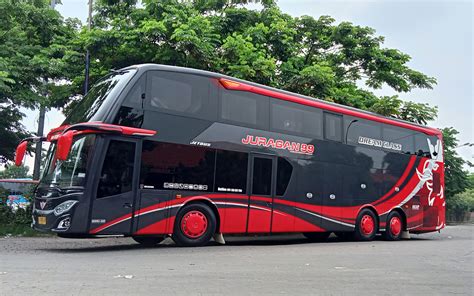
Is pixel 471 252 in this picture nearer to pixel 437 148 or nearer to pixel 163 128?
pixel 437 148

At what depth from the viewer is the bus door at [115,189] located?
9969 mm

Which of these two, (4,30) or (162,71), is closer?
A: (162,71)

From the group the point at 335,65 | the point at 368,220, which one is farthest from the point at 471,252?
the point at 335,65

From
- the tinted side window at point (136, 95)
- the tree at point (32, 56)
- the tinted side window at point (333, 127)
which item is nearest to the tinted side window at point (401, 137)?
the tinted side window at point (333, 127)

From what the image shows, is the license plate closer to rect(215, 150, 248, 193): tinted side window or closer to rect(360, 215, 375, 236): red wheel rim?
rect(215, 150, 248, 193): tinted side window

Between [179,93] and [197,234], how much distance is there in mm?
3344

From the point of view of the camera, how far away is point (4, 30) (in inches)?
629

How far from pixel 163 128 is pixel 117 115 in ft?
3.59

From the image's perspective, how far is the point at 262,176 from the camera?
12.7 meters

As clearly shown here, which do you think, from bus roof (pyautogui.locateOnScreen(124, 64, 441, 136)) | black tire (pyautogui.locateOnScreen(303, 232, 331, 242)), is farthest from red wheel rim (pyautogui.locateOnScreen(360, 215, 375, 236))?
bus roof (pyautogui.locateOnScreen(124, 64, 441, 136))

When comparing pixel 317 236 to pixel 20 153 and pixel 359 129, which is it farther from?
pixel 20 153

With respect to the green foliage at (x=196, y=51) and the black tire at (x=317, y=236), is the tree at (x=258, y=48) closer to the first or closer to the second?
the green foliage at (x=196, y=51)

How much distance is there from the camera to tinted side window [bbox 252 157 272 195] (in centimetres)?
1248

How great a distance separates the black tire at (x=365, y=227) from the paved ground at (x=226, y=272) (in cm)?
412
